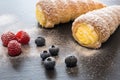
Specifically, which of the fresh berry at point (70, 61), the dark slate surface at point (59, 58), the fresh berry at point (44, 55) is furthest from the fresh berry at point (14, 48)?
the fresh berry at point (70, 61)

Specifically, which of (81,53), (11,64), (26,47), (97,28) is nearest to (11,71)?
(11,64)

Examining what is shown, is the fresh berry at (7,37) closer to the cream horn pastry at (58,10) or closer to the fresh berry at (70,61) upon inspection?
the cream horn pastry at (58,10)

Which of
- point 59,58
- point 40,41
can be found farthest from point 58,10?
point 59,58

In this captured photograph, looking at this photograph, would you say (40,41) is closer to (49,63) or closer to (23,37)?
(23,37)

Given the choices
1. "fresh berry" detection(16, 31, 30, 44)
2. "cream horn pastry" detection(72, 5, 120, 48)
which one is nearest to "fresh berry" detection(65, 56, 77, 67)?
"cream horn pastry" detection(72, 5, 120, 48)

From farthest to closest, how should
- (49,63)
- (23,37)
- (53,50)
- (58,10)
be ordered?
1. (58,10)
2. (23,37)
3. (53,50)
4. (49,63)

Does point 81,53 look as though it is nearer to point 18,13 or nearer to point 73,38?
point 73,38
